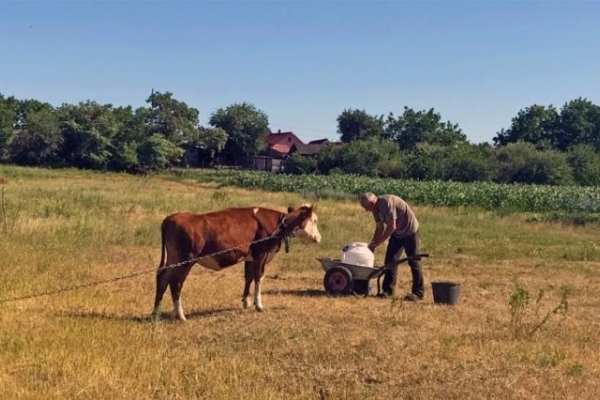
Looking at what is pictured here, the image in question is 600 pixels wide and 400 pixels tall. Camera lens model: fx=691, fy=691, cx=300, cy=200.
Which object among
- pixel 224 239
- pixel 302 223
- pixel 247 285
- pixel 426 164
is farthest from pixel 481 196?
pixel 224 239

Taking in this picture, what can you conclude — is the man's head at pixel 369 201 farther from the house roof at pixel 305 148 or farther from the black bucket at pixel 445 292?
the house roof at pixel 305 148

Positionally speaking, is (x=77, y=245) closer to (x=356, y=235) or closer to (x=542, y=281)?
(x=356, y=235)

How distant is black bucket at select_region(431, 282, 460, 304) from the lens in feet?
38.7

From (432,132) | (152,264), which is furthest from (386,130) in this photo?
(152,264)

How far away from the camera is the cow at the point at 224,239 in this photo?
32.1 feet

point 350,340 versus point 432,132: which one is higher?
point 432,132

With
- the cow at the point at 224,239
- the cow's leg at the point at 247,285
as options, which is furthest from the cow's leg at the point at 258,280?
the cow's leg at the point at 247,285

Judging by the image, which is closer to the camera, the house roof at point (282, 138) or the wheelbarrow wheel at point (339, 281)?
the wheelbarrow wheel at point (339, 281)

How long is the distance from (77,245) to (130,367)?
1090 centimetres

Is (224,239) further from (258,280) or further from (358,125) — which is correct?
(358,125)

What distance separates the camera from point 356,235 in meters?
22.7

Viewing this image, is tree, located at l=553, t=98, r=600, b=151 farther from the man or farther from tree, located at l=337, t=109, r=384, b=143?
the man

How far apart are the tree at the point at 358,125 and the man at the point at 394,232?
107347 millimetres

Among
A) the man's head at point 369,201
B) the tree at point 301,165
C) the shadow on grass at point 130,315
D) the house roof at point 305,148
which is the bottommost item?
the shadow on grass at point 130,315
